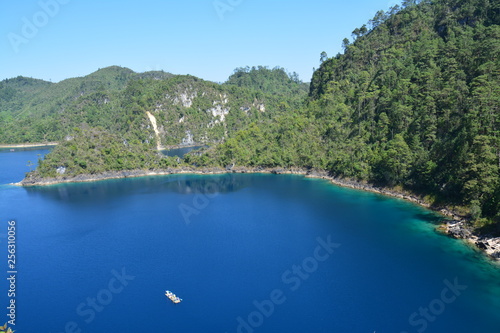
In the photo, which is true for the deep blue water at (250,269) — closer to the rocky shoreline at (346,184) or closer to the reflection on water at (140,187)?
the rocky shoreline at (346,184)

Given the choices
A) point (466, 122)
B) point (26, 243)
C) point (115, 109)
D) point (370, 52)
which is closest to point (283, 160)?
point (370, 52)

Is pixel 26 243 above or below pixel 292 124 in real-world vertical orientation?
below

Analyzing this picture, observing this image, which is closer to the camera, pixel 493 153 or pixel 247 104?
pixel 493 153

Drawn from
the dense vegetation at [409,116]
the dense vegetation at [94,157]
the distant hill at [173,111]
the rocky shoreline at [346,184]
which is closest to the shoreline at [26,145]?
the distant hill at [173,111]

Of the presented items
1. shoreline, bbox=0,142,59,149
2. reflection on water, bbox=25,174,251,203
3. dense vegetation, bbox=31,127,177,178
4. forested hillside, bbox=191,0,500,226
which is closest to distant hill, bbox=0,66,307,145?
shoreline, bbox=0,142,59,149

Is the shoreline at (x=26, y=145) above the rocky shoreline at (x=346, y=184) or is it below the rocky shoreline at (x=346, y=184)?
below

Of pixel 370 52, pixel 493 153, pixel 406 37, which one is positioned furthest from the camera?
pixel 370 52

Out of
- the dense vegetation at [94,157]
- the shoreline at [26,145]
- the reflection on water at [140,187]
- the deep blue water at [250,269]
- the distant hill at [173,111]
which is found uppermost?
the distant hill at [173,111]

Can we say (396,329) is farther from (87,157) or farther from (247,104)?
(247,104)
